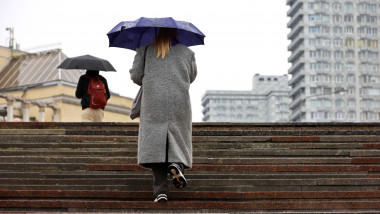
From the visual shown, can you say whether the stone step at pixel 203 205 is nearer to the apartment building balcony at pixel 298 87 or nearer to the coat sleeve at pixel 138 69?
the coat sleeve at pixel 138 69

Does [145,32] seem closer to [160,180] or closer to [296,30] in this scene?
[160,180]

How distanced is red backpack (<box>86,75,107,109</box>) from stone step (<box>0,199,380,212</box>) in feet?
16.5

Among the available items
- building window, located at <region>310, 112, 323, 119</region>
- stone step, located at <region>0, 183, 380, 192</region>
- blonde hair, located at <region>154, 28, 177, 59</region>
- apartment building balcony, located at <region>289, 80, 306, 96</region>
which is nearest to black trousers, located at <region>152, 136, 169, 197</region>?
stone step, located at <region>0, 183, 380, 192</region>

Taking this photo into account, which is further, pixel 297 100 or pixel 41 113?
pixel 297 100

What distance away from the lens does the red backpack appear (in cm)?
1323

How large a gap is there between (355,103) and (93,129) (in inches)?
4929

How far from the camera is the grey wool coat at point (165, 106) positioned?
7934 millimetres

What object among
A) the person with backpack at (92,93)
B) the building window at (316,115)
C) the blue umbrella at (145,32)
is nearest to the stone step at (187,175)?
the blue umbrella at (145,32)

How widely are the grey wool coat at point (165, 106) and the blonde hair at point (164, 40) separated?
0.05 metres

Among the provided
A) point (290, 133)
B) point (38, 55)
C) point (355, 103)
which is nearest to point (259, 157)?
point (290, 133)

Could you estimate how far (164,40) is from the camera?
27.4 feet

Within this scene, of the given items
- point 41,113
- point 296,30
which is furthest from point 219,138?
point 296,30

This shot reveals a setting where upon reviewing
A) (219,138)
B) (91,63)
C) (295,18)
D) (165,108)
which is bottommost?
(219,138)

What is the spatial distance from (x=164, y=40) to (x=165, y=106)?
2.46 ft
